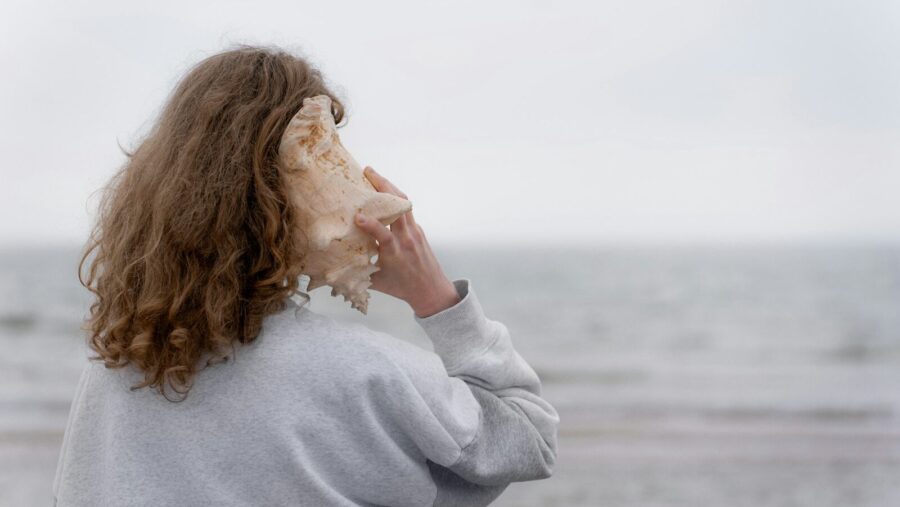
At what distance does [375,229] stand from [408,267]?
3.4 inches

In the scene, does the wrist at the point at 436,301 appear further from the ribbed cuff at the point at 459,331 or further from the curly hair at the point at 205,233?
the curly hair at the point at 205,233

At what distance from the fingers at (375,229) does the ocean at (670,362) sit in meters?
0.49

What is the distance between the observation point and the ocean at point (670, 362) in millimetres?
5238

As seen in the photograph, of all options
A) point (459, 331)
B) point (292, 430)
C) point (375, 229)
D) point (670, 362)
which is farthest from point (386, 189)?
point (670, 362)

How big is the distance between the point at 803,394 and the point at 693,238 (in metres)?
7.39

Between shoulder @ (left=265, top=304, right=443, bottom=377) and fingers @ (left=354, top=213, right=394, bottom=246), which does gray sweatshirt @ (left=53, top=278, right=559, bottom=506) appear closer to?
shoulder @ (left=265, top=304, right=443, bottom=377)

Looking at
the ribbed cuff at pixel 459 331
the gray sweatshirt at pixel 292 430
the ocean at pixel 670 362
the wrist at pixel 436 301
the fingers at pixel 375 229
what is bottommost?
the ocean at pixel 670 362

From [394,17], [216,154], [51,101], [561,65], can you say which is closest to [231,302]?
[216,154]

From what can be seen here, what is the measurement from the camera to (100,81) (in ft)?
34.3

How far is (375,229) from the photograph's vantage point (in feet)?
3.59

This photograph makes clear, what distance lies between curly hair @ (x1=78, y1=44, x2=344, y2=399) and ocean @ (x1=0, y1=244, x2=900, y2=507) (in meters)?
0.30

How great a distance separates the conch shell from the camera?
1.05 metres

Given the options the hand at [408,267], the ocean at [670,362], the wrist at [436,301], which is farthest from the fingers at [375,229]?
the ocean at [670,362]

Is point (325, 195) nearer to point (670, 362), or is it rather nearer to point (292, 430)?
point (292, 430)
